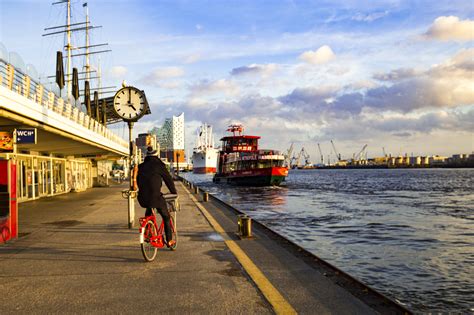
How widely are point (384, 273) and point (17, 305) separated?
7.12 m

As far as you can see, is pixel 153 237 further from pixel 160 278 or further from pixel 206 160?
pixel 206 160

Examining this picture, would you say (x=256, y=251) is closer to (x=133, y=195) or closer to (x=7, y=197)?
(x=133, y=195)

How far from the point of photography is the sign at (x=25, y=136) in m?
13.1

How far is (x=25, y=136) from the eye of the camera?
1321 cm

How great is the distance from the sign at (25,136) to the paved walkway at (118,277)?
3.22 metres

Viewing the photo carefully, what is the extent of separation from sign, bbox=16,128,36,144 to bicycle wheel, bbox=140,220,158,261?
703 cm

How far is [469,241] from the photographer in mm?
14453

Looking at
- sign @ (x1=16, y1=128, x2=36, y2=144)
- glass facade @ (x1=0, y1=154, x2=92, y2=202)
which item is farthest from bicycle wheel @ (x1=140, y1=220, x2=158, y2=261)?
glass facade @ (x1=0, y1=154, x2=92, y2=202)

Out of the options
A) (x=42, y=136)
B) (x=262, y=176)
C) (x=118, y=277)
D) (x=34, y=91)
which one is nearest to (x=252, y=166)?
(x=262, y=176)

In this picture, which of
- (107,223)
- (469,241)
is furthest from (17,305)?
(469,241)

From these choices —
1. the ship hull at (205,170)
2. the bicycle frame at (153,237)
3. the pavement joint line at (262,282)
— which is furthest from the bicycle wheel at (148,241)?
the ship hull at (205,170)

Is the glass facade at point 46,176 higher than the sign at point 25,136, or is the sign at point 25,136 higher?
the sign at point 25,136

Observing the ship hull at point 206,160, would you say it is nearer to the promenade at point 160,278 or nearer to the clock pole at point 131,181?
the clock pole at point 131,181

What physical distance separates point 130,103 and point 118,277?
6839 mm
